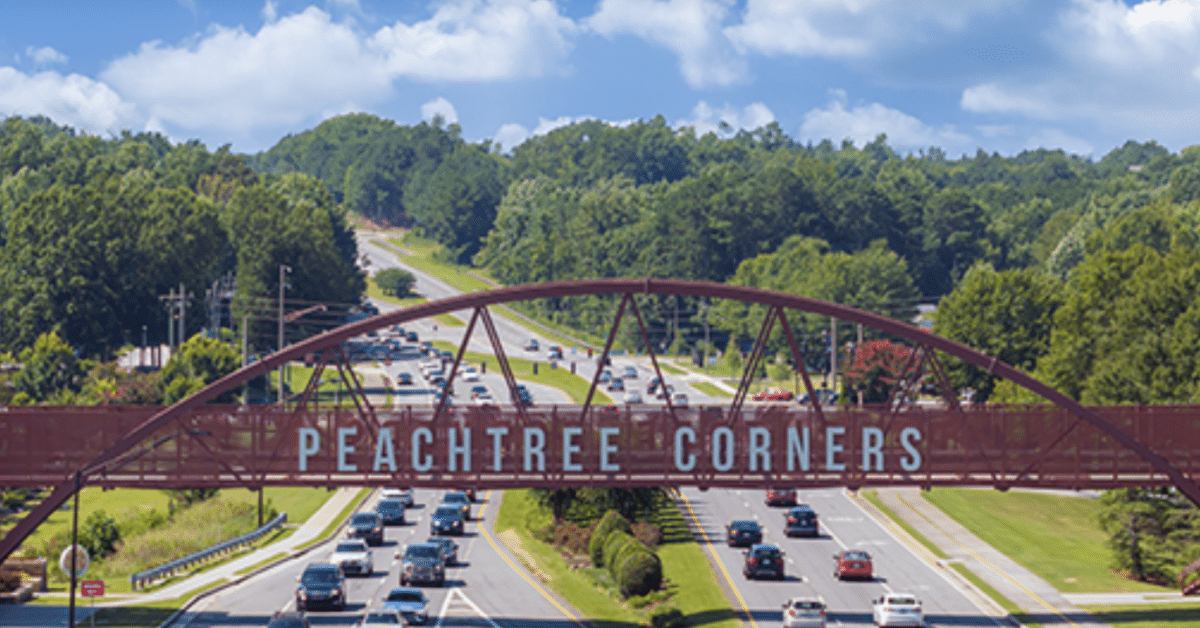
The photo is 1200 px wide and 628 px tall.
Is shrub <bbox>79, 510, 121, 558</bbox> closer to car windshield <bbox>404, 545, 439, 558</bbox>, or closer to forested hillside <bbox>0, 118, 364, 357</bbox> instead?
car windshield <bbox>404, 545, 439, 558</bbox>

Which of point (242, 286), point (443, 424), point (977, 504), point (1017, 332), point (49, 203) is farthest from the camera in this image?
point (242, 286)

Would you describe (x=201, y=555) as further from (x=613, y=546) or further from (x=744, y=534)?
(x=744, y=534)

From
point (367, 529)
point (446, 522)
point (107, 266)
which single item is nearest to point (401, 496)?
point (446, 522)

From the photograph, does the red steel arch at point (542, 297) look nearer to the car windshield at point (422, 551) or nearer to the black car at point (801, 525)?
the car windshield at point (422, 551)

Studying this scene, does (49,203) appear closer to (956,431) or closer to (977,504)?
(977,504)

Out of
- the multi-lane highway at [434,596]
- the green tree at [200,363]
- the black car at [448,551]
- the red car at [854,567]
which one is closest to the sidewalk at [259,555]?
the multi-lane highway at [434,596]

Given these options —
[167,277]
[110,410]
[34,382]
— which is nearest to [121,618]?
[110,410]

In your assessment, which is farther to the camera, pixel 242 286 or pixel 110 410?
pixel 242 286
